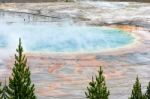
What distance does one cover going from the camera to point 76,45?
43.2 metres

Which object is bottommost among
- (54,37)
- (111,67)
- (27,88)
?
(27,88)

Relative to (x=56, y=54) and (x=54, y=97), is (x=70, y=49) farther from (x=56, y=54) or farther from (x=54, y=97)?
(x=54, y=97)

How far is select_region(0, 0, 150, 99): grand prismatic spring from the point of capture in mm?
32375

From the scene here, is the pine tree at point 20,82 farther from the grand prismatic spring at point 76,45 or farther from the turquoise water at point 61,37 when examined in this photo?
the turquoise water at point 61,37

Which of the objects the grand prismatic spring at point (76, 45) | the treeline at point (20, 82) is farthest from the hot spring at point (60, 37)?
the treeline at point (20, 82)

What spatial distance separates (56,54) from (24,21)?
63.2ft

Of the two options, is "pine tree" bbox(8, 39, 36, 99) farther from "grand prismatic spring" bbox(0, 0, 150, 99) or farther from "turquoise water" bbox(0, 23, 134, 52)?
"turquoise water" bbox(0, 23, 134, 52)

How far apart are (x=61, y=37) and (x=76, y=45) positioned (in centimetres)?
365

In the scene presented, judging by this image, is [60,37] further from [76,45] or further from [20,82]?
[20,82]

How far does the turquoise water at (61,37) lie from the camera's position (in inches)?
1658

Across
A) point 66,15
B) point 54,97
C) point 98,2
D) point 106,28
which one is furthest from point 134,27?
point 54,97

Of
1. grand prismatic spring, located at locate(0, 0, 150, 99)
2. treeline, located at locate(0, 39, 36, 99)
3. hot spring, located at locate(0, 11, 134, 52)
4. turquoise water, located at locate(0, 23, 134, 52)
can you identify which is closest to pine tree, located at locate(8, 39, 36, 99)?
treeline, located at locate(0, 39, 36, 99)

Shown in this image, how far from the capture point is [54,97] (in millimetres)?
29016

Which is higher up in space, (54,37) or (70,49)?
(54,37)
